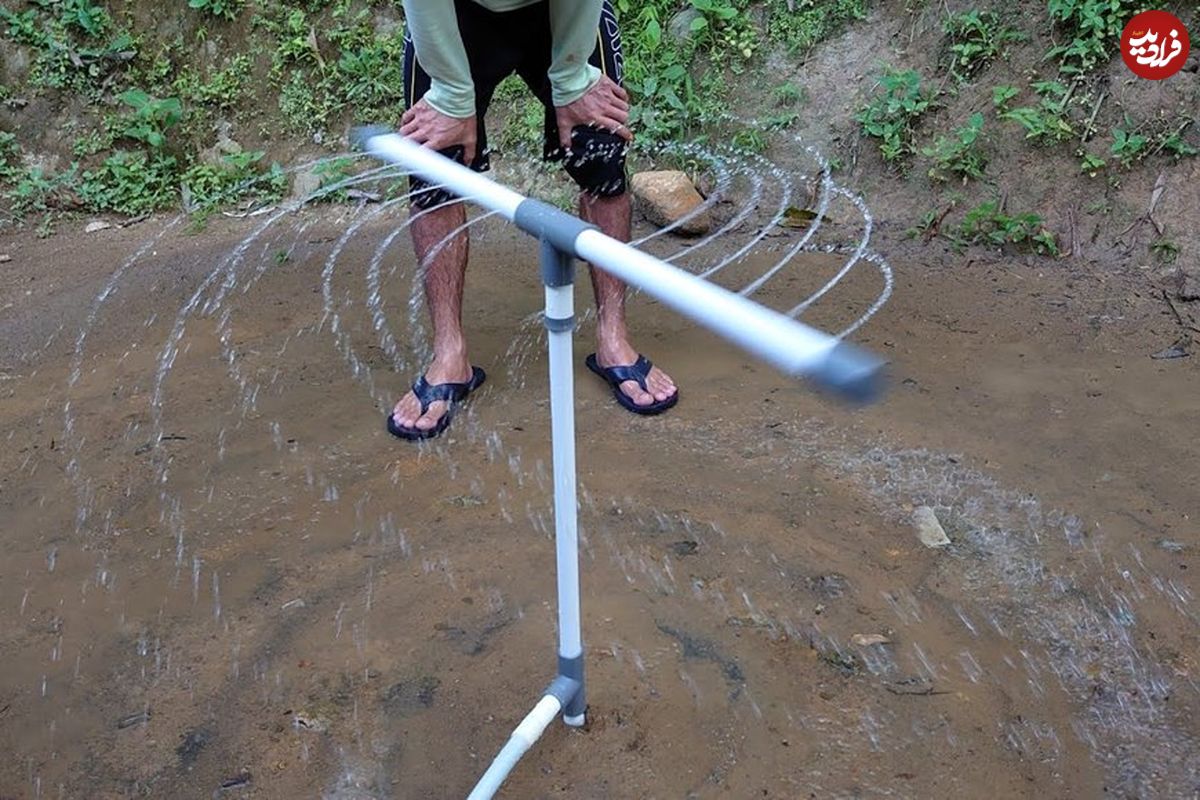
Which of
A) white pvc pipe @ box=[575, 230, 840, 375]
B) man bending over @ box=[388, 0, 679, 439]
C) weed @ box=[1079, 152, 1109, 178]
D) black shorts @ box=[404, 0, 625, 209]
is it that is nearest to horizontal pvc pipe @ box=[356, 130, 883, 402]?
white pvc pipe @ box=[575, 230, 840, 375]

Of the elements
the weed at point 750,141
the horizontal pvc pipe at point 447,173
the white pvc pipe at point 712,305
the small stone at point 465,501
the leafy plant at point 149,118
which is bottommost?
the leafy plant at point 149,118

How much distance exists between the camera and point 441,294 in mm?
2719

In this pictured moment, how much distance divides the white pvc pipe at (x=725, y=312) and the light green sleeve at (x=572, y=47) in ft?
3.75

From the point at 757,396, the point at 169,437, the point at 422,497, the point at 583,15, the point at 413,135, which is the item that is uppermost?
the point at 583,15

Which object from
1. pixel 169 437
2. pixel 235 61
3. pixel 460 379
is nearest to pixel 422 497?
pixel 460 379

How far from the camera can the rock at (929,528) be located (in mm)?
2273

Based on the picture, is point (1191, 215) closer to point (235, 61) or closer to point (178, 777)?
point (178, 777)

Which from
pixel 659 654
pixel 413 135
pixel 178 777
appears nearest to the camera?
pixel 178 777

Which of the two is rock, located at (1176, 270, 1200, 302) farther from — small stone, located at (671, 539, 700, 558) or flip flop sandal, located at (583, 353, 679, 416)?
small stone, located at (671, 539, 700, 558)

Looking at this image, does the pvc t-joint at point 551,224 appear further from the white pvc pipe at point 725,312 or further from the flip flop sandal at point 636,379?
the flip flop sandal at point 636,379

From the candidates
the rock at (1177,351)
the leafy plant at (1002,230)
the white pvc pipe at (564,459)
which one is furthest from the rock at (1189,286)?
the white pvc pipe at (564,459)

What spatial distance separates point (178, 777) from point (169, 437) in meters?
1.11

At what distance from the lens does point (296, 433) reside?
2.69m

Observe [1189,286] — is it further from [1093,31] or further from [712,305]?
[712,305]
